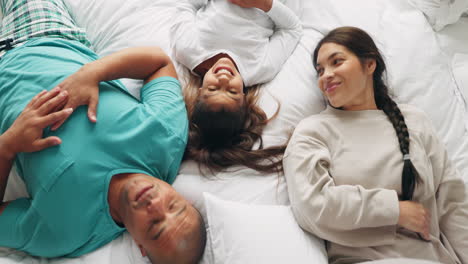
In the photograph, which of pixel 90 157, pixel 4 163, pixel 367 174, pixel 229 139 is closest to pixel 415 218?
pixel 367 174

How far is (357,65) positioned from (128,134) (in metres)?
0.86

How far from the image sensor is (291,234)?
3.58 feet

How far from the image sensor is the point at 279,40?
1596 millimetres

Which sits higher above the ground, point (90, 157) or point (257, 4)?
point (257, 4)

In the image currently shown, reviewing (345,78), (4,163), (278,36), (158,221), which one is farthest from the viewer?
(278,36)

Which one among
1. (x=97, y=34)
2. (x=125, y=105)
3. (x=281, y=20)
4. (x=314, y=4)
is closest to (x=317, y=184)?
(x=125, y=105)

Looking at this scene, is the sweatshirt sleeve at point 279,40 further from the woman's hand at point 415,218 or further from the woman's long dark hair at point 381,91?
the woman's hand at point 415,218

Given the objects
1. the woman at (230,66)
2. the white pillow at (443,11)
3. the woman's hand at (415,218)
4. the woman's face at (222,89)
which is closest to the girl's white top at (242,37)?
the woman at (230,66)

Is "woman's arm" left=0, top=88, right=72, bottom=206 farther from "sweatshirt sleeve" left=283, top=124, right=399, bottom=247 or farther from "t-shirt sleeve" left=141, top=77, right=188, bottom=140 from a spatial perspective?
"sweatshirt sleeve" left=283, top=124, right=399, bottom=247

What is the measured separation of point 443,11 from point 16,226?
1961 mm

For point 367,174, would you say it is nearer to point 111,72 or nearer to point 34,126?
point 111,72

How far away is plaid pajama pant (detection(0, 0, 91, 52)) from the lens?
4.59 feet

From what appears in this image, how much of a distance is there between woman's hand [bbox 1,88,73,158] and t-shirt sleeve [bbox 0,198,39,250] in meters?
0.19

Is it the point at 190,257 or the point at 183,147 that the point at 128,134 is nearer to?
the point at 183,147
